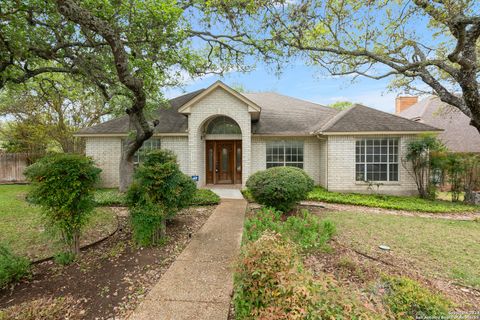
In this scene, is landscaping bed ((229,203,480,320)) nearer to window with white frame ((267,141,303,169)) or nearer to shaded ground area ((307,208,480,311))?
shaded ground area ((307,208,480,311))

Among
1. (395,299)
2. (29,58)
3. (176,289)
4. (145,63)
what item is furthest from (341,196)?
(29,58)

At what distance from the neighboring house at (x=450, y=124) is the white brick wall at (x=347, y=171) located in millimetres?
6689

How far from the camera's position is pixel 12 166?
1677 cm

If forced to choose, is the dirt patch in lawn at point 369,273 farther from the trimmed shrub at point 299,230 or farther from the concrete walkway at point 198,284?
the concrete walkway at point 198,284

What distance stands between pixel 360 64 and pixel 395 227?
6481 mm

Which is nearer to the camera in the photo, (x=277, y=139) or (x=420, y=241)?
(x=420, y=241)

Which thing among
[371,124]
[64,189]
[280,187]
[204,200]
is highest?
[371,124]

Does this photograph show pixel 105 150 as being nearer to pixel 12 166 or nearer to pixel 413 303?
pixel 12 166

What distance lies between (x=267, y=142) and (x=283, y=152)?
1.12m

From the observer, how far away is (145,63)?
7.70 meters

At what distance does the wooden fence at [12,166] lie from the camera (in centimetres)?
1659

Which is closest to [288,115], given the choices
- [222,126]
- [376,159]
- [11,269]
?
[222,126]

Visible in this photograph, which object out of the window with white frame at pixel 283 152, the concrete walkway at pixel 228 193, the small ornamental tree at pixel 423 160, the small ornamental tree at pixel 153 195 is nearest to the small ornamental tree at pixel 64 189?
the small ornamental tree at pixel 153 195

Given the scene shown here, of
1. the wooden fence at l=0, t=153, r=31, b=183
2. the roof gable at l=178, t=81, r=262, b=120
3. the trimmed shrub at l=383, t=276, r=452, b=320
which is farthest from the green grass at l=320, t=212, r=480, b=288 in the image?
the wooden fence at l=0, t=153, r=31, b=183
